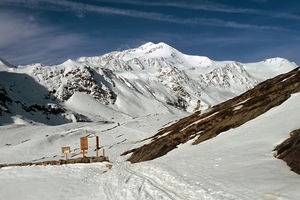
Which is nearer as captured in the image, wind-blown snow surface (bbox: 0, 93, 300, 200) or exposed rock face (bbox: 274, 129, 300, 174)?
wind-blown snow surface (bbox: 0, 93, 300, 200)

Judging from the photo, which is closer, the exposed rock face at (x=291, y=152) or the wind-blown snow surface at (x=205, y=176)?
the wind-blown snow surface at (x=205, y=176)

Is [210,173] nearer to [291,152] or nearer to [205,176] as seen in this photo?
[205,176]

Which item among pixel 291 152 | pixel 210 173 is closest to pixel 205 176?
pixel 210 173

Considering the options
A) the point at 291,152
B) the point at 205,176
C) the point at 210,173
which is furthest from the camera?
the point at 210,173

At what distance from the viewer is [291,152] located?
14.6m

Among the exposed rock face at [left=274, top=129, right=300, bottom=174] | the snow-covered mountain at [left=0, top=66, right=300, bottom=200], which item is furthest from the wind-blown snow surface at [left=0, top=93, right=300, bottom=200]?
the exposed rock face at [left=274, top=129, right=300, bottom=174]

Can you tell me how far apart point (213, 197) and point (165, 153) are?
17.9 metres

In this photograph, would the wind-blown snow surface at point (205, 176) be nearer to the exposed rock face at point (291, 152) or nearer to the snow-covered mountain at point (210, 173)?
the snow-covered mountain at point (210, 173)

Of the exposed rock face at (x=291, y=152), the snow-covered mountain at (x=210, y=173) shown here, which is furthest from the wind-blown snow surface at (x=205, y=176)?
the exposed rock face at (x=291, y=152)

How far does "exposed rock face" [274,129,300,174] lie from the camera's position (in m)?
13.3

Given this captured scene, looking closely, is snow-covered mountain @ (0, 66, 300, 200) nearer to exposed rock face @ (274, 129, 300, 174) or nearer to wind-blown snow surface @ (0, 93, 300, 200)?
wind-blown snow surface @ (0, 93, 300, 200)

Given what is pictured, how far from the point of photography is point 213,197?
11656 millimetres

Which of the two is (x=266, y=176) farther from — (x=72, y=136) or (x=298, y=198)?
(x=72, y=136)

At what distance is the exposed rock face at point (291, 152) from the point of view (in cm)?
1327
